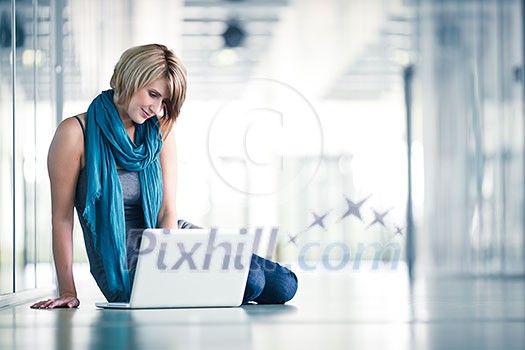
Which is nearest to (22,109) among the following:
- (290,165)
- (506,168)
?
(506,168)

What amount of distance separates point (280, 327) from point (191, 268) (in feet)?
2.29

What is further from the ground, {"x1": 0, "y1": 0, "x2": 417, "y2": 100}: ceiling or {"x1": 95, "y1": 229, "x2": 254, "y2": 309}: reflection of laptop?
{"x1": 0, "y1": 0, "x2": 417, "y2": 100}: ceiling

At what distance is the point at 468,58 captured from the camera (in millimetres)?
8406

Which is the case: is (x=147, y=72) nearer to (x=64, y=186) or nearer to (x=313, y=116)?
(x=64, y=186)

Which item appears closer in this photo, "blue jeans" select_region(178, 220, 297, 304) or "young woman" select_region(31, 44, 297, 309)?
"young woman" select_region(31, 44, 297, 309)

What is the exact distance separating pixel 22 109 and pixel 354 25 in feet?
24.3

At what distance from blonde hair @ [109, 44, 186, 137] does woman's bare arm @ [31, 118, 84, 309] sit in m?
0.20

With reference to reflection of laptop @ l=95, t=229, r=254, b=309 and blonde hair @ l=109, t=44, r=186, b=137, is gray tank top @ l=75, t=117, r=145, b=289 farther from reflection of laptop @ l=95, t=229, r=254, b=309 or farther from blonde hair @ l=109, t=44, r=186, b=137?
blonde hair @ l=109, t=44, r=186, b=137

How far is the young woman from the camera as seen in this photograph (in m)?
3.12

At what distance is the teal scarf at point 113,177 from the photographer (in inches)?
126

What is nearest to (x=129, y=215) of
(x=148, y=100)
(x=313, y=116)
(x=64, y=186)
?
(x=64, y=186)

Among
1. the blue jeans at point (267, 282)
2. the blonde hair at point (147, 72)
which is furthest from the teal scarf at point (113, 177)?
the blue jeans at point (267, 282)

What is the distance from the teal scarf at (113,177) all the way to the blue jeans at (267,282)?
1.05 ft

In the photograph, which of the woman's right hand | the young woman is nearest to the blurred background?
the woman's right hand
